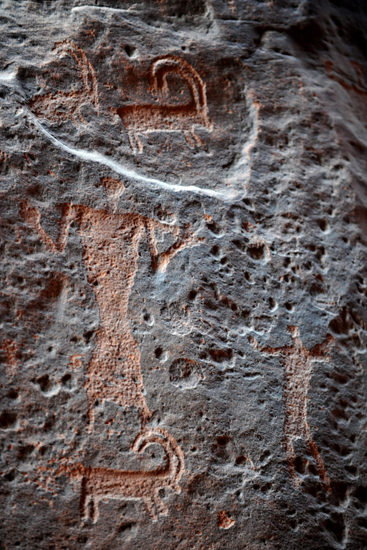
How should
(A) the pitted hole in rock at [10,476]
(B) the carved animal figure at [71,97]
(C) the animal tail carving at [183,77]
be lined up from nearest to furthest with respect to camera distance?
(A) the pitted hole in rock at [10,476]
(B) the carved animal figure at [71,97]
(C) the animal tail carving at [183,77]

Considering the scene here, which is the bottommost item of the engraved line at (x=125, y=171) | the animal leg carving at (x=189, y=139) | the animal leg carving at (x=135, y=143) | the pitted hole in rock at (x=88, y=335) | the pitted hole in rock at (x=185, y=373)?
the pitted hole in rock at (x=185, y=373)

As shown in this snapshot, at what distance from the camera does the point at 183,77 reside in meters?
1.35

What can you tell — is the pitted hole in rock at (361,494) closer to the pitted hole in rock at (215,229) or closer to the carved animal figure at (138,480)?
the carved animal figure at (138,480)

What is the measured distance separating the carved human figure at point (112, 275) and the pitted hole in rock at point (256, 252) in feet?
0.60

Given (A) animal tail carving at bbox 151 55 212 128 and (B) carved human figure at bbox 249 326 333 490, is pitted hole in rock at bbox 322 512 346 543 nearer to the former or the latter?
(B) carved human figure at bbox 249 326 333 490

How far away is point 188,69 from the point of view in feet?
4.46

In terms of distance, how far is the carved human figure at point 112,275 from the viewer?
1116 millimetres

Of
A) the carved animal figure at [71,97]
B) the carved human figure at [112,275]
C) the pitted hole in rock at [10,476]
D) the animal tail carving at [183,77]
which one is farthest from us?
the animal tail carving at [183,77]

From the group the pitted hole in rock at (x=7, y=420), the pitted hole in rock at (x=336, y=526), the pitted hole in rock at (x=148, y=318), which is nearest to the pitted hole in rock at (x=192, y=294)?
the pitted hole in rock at (x=148, y=318)

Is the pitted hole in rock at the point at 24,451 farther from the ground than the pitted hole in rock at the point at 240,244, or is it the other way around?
the pitted hole in rock at the point at 240,244

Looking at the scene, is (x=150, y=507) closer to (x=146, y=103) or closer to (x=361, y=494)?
(x=361, y=494)

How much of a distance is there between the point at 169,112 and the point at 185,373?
0.73m

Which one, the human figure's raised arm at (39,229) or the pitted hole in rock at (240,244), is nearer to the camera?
the human figure's raised arm at (39,229)

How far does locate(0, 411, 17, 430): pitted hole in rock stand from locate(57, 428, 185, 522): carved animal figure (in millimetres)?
148
